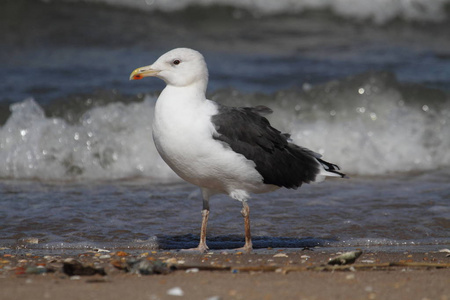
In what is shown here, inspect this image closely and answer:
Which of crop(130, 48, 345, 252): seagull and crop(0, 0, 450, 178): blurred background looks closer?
crop(130, 48, 345, 252): seagull

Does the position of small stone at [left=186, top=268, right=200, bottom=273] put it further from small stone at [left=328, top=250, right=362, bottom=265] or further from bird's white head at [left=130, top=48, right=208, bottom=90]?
bird's white head at [left=130, top=48, right=208, bottom=90]

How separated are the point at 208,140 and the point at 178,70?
630mm

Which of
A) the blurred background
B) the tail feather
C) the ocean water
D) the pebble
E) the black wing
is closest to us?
the pebble

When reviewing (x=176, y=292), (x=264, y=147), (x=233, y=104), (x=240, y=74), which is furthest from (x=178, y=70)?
(x=240, y=74)

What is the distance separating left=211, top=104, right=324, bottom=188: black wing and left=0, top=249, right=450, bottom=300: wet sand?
0.77 m

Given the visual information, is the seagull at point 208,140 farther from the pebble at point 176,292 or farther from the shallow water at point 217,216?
the pebble at point 176,292

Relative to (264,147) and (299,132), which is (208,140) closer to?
(264,147)

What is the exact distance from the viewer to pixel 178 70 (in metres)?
5.23

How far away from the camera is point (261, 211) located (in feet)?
22.1

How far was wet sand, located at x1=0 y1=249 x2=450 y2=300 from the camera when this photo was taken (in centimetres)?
370

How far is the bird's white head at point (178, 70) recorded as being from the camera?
5207 mm

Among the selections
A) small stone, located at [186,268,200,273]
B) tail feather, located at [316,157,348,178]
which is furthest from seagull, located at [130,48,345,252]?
small stone, located at [186,268,200,273]

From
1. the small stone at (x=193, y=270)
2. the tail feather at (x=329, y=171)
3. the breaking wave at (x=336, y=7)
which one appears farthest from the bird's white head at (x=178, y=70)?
the breaking wave at (x=336, y=7)

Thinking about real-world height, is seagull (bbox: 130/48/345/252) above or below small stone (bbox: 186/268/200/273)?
above
